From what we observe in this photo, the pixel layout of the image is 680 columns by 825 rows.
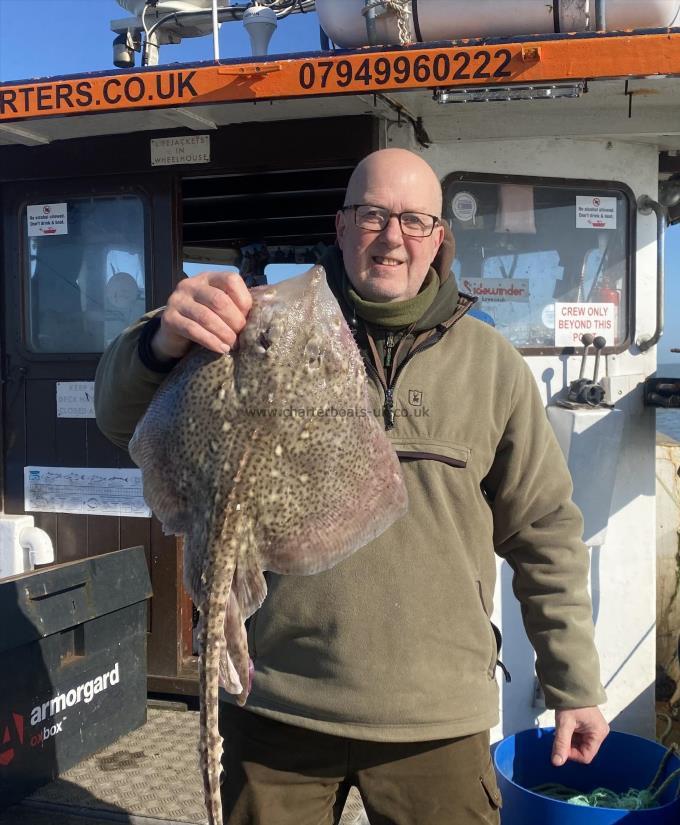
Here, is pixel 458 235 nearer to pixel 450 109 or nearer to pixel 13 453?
pixel 450 109

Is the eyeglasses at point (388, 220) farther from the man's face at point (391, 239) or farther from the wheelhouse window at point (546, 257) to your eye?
the wheelhouse window at point (546, 257)

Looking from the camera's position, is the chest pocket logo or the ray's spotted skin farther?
the chest pocket logo

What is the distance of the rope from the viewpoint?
3.41m

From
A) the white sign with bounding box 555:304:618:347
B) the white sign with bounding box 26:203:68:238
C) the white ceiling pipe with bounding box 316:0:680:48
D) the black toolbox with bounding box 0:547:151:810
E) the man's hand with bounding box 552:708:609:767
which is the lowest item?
the black toolbox with bounding box 0:547:151:810

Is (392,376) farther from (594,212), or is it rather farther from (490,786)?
(594,212)

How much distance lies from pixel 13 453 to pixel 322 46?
10.0 feet

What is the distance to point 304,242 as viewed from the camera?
312 inches

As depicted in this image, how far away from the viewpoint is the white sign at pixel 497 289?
411 cm

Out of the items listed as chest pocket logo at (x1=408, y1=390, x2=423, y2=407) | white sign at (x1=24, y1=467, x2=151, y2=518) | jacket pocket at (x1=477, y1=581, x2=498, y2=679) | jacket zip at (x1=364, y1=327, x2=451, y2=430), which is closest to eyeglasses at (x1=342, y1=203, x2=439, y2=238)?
jacket zip at (x1=364, y1=327, x2=451, y2=430)

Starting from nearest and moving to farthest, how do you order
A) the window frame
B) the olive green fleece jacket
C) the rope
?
the olive green fleece jacket
the rope
the window frame

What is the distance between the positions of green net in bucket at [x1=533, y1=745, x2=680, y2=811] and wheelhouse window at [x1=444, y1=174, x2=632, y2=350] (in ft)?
6.92

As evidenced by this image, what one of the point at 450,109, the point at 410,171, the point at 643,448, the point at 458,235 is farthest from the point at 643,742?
the point at 450,109

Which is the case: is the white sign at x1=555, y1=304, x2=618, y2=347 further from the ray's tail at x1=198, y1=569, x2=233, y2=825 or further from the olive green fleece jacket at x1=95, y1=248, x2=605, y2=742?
the ray's tail at x1=198, y1=569, x2=233, y2=825

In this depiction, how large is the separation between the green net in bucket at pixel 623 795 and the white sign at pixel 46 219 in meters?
4.13
